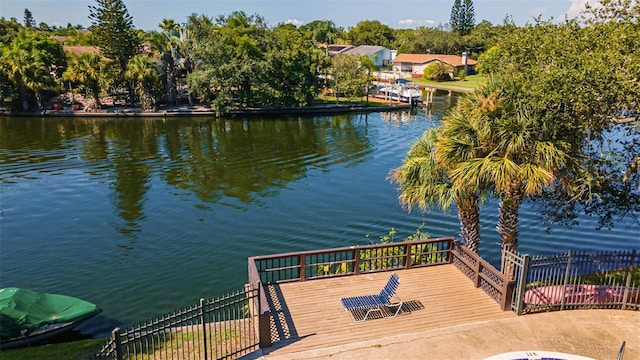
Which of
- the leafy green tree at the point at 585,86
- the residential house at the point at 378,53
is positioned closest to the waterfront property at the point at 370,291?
the leafy green tree at the point at 585,86

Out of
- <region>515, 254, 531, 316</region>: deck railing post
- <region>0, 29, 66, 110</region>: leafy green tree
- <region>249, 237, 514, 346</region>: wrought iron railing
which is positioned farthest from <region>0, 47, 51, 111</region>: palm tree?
<region>515, 254, 531, 316</region>: deck railing post

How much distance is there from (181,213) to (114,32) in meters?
38.7

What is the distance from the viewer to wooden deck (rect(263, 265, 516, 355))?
10.5m

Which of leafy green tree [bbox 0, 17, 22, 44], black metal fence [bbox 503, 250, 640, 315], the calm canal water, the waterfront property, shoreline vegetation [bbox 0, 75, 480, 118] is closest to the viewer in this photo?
the waterfront property

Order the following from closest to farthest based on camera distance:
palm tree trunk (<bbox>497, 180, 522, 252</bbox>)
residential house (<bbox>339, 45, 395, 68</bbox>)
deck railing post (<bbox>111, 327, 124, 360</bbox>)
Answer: deck railing post (<bbox>111, 327, 124, 360</bbox>) → palm tree trunk (<bbox>497, 180, 522, 252</bbox>) → residential house (<bbox>339, 45, 395, 68</bbox>)

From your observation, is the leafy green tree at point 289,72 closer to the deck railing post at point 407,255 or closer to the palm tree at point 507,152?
the deck railing post at point 407,255

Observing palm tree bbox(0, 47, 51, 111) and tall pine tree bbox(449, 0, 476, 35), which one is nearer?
palm tree bbox(0, 47, 51, 111)

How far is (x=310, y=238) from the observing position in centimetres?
2117

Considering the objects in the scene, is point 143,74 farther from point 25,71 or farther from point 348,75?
point 348,75

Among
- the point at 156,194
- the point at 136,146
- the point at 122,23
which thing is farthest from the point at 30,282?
the point at 122,23

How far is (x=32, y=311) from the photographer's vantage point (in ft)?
43.4

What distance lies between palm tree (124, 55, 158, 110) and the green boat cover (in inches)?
1574

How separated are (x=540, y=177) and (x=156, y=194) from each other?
21731 millimetres

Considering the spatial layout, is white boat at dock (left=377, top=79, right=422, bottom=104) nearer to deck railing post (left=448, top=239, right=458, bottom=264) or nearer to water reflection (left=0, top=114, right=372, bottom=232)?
water reflection (left=0, top=114, right=372, bottom=232)
